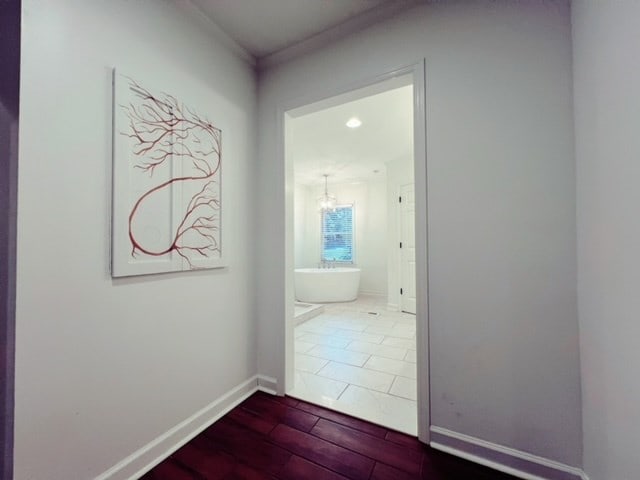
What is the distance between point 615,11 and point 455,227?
925 mm

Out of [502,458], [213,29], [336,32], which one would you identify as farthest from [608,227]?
[213,29]

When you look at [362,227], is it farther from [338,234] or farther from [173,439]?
[173,439]

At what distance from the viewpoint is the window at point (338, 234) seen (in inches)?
239

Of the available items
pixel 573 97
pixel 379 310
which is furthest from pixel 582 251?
pixel 379 310

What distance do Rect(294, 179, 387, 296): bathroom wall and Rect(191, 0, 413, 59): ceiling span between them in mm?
4030

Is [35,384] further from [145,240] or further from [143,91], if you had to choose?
[143,91]

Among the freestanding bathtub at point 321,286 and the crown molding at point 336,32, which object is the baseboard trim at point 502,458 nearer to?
the crown molding at point 336,32

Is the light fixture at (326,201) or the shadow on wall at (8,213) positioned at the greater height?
the light fixture at (326,201)

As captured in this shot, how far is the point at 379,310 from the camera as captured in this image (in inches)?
176

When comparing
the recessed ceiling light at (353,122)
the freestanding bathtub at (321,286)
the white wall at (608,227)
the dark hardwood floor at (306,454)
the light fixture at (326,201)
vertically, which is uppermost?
the recessed ceiling light at (353,122)

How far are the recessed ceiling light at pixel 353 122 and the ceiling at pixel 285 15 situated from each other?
126cm

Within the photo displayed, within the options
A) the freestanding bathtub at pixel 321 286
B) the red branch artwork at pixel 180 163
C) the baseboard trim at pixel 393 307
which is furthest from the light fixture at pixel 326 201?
the red branch artwork at pixel 180 163

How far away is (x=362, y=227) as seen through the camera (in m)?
5.93

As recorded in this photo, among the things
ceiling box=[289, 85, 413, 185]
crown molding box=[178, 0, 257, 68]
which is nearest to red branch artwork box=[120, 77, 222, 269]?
crown molding box=[178, 0, 257, 68]
